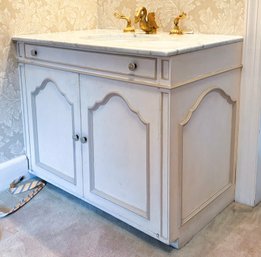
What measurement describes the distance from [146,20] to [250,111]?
0.64 m

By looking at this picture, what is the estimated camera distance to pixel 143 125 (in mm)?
1453

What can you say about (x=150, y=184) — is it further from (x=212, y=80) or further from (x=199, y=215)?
(x=212, y=80)

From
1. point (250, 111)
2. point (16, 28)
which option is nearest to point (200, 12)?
point (250, 111)

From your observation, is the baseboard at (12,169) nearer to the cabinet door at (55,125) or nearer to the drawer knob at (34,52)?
the cabinet door at (55,125)

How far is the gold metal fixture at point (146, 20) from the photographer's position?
1859 millimetres

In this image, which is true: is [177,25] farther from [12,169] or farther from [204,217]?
[12,169]

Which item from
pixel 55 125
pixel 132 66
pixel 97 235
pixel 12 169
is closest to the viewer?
pixel 132 66

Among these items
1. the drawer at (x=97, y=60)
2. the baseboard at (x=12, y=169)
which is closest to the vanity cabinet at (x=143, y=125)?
the drawer at (x=97, y=60)

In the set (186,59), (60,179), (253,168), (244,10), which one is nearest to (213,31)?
(244,10)

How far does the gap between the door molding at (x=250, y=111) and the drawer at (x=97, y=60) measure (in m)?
0.54

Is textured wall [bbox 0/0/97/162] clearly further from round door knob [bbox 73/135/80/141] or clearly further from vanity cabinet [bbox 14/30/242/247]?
round door knob [bbox 73/135/80/141]

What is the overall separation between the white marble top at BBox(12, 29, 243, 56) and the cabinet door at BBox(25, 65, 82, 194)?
0.14 metres

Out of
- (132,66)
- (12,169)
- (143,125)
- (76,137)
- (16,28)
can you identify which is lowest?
(12,169)

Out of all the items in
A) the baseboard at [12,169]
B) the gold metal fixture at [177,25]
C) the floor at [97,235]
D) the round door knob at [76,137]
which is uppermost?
the gold metal fixture at [177,25]
